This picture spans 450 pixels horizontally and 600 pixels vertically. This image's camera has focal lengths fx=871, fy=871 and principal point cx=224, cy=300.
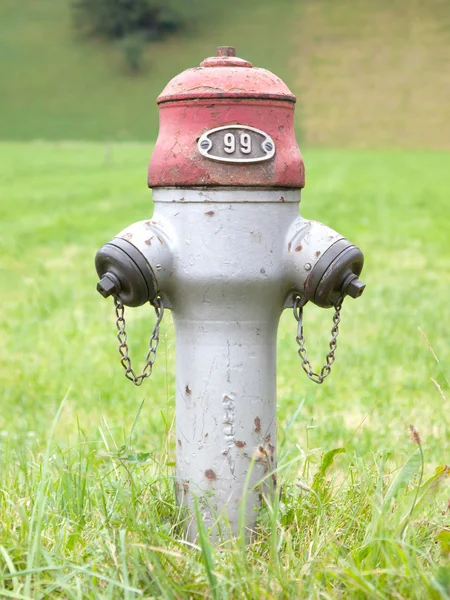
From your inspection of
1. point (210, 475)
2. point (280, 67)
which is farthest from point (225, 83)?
point (280, 67)

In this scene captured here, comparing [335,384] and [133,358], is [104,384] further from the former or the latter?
[335,384]

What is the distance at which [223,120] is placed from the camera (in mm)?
2051

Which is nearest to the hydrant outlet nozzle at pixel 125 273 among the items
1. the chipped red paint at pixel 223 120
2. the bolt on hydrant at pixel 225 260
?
the bolt on hydrant at pixel 225 260

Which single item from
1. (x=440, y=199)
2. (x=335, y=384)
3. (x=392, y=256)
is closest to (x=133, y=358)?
(x=335, y=384)

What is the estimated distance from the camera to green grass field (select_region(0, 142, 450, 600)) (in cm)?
176

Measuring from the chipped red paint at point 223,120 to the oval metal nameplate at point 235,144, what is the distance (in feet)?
0.04

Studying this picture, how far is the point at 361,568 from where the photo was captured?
1750mm

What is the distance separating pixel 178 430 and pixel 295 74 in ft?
155

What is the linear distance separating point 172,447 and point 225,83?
1.82 m

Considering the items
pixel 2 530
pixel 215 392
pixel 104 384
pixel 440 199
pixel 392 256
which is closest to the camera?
pixel 2 530

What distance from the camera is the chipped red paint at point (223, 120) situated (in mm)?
2051

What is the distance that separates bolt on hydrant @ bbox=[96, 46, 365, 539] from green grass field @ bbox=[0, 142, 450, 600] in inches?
6.6

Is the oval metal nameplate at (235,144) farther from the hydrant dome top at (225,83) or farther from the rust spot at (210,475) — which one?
the rust spot at (210,475)

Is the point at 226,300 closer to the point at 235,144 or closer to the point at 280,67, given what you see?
the point at 235,144
